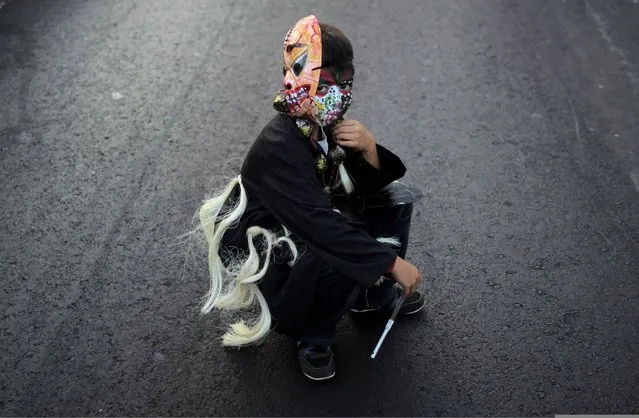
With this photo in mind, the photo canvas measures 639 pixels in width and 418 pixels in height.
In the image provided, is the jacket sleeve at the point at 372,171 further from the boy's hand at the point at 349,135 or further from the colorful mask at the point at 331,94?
the colorful mask at the point at 331,94

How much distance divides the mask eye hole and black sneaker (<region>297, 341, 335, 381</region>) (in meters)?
1.15

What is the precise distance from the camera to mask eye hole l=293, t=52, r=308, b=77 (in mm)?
2578

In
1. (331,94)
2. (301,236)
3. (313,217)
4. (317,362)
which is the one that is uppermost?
(331,94)

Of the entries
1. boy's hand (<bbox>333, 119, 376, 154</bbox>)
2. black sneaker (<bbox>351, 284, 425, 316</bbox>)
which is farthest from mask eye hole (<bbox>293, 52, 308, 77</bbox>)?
black sneaker (<bbox>351, 284, 425, 316</bbox>)

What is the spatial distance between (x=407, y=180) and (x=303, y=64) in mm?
1731

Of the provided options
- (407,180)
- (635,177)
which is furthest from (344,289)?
(635,177)

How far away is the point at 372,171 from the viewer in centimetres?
301

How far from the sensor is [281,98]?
2693 mm

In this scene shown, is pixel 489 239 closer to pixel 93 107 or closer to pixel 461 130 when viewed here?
pixel 461 130

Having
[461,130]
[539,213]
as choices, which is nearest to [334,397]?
[539,213]

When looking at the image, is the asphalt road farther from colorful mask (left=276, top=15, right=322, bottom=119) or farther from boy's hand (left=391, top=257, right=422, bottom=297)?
colorful mask (left=276, top=15, right=322, bottom=119)

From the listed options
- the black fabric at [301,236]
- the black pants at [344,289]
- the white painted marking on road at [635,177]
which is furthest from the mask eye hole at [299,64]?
the white painted marking on road at [635,177]

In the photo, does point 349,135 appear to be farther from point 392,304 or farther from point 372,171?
point 392,304

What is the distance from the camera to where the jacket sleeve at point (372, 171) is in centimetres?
301
